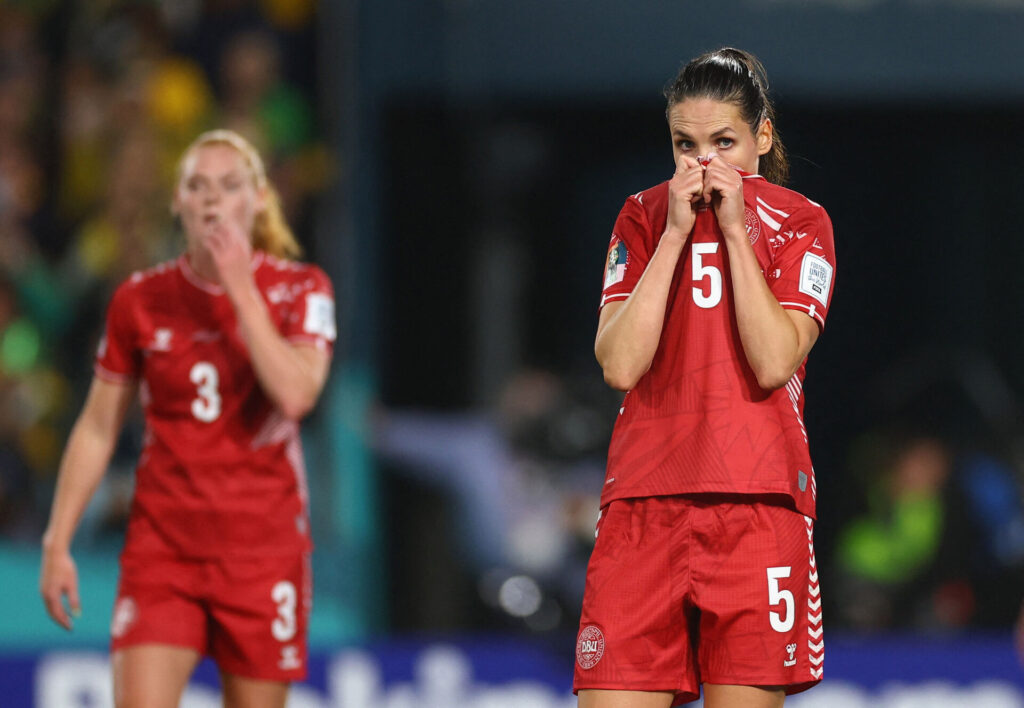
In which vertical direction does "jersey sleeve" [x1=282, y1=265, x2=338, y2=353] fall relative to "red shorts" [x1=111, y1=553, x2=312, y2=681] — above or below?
above

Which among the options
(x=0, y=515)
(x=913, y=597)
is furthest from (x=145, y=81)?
(x=913, y=597)

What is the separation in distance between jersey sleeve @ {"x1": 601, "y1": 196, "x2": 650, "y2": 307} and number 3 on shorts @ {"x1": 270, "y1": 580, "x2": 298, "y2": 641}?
127cm

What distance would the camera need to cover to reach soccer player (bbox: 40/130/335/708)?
347cm

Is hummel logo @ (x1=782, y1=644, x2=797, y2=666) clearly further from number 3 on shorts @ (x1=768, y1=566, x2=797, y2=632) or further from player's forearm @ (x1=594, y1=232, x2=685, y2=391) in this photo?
player's forearm @ (x1=594, y1=232, x2=685, y2=391)

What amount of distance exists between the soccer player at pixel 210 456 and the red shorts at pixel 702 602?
116 cm

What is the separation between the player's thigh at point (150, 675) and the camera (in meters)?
3.39

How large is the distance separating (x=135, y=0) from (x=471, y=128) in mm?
1969

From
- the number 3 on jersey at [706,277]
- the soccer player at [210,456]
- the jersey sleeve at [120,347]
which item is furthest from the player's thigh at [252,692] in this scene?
the number 3 on jersey at [706,277]

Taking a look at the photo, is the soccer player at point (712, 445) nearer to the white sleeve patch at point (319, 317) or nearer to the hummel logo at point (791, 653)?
the hummel logo at point (791, 653)

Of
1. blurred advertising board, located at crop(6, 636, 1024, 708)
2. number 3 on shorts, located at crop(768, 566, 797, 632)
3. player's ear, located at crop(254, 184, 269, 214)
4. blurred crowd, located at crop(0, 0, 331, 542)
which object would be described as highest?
blurred crowd, located at crop(0, 0, 331, 542)

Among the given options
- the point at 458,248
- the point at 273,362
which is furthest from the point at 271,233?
the point at 458,248

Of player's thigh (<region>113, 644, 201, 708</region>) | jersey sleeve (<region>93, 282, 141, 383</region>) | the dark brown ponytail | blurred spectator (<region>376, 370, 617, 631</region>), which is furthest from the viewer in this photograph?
blurred spectator (<region>376, 370, 617, 631</region>)

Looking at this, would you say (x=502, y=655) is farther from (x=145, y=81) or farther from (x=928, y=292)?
(x=928, y=292)

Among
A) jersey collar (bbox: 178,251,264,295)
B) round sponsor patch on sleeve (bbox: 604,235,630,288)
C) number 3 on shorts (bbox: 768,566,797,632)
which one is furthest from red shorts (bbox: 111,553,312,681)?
number 3 on shorts (bbox: 768,566,797,632)
